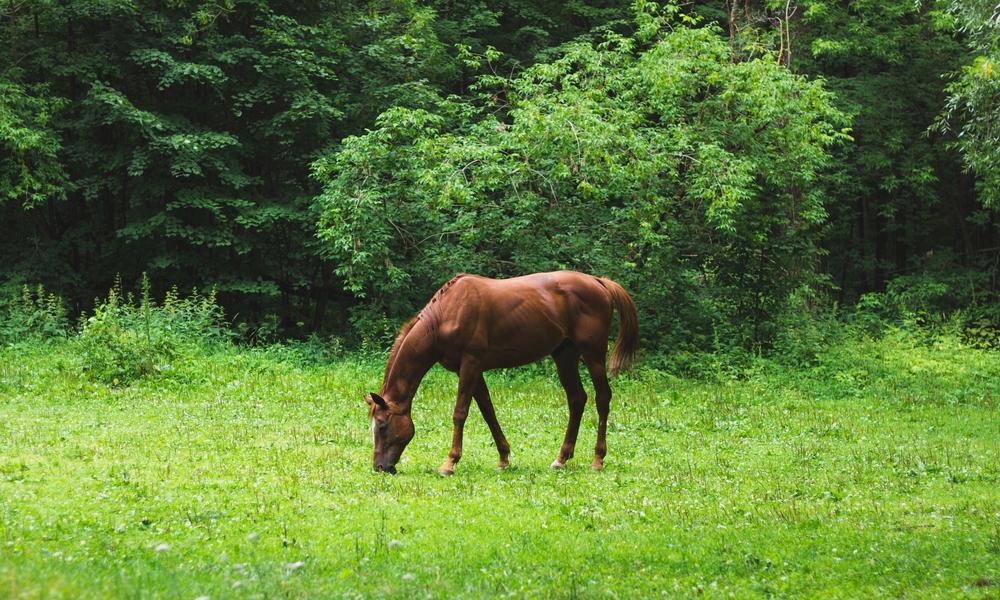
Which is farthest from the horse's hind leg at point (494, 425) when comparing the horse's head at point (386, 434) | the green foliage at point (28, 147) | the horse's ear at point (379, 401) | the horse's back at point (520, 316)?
the green foliage at point (28, 147)

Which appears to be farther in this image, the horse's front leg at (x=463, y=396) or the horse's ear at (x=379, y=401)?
the horse's front leg at (x=463, y=396)

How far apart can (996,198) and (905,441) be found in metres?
14.4

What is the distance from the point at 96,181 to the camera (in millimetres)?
24500

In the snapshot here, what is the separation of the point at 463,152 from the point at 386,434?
9.86 meters

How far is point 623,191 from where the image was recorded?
19.7 m

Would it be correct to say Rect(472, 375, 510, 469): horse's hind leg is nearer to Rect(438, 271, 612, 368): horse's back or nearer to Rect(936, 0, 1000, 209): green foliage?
Rect(438, 271, 612, 368): horse's back

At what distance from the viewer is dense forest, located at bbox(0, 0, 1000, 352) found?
1973cm

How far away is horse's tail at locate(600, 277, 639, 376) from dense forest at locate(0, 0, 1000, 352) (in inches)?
274

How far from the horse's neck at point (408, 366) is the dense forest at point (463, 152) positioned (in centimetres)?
785

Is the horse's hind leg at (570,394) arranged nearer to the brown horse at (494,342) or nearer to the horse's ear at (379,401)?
the brown horse at (494,342)

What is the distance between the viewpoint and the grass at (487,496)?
251 inches

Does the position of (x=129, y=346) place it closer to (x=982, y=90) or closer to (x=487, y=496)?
(x=487, y=496)

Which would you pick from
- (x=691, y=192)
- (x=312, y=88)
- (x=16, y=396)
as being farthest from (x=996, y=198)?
(x=16, y=396)

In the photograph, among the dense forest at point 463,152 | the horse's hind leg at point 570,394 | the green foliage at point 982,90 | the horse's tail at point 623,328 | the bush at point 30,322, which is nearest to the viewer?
the horse's hind leg at point 570,394
